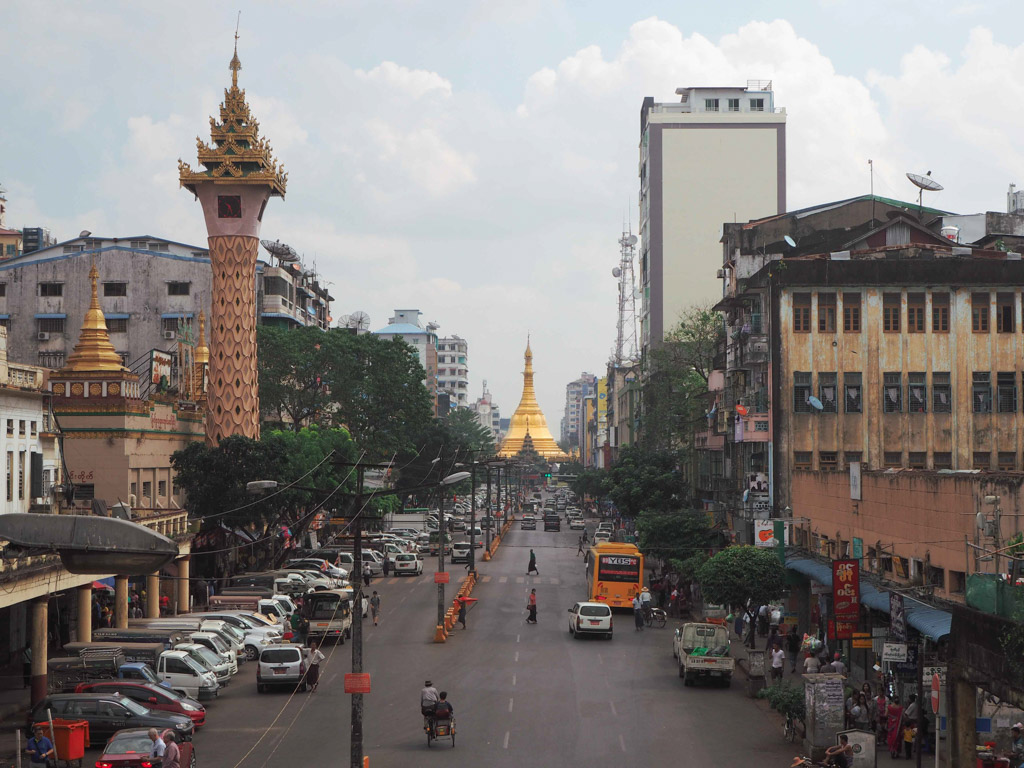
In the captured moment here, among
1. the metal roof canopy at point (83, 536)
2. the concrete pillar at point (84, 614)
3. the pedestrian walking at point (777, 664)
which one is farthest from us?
the concrete pillar at point (84, 614)

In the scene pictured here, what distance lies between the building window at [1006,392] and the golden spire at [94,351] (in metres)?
40.1

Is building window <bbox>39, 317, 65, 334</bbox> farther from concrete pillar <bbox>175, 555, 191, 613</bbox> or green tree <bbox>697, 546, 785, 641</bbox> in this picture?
green tree <bbox>697, 546, 785, 641</bbox>

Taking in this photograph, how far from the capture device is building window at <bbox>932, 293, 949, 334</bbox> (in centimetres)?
5834

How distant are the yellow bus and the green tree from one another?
46.9ft

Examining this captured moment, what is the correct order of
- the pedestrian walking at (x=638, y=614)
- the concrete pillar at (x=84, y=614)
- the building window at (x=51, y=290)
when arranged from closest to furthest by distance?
the concrete pillar at (x=84, y=614)
the pedestrian walking at (x=638, y=614)
the building window at (x=51, y=290)

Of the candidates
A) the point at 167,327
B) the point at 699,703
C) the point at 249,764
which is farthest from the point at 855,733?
the point at 167,327

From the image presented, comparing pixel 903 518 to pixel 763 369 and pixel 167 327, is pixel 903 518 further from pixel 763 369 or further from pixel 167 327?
pixel 167 327

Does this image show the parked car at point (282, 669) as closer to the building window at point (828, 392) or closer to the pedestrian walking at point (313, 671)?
the pedestrian walking at point (313, 671)

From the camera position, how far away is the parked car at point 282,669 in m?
38.0

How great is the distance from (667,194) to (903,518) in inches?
3569

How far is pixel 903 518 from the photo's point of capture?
120 feet

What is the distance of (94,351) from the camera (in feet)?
212

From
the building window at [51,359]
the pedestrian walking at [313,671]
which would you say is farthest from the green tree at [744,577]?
the building window at [51,359]

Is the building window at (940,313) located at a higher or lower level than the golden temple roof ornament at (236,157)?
lower
